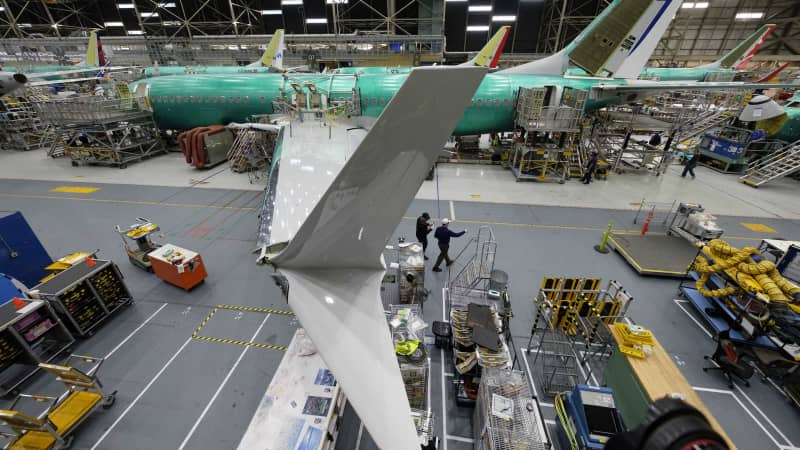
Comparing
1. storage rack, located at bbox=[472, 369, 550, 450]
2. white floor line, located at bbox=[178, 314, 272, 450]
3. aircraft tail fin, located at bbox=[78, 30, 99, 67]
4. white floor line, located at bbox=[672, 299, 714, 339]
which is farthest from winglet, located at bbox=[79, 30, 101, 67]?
white floor line, located at bbox=[672, 299, 714, 339]

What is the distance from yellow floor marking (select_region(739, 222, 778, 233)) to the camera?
12609 millimetres

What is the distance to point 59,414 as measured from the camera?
A: 557 centimetres

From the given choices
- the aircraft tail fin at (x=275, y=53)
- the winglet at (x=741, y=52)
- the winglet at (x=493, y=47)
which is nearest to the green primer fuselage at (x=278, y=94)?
the winglet at (x=493, y=47)

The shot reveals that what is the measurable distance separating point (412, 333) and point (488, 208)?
9.57 metres

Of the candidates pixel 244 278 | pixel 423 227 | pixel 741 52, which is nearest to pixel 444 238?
pixel 423 227

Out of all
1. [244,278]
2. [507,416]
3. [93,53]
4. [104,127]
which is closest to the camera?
[507,416]

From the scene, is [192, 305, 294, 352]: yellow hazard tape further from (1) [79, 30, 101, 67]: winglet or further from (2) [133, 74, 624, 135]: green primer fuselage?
(1) [79, 30, 101, 67]: winglet

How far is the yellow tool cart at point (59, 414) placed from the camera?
4953mm

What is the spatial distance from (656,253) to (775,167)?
15.1 metres

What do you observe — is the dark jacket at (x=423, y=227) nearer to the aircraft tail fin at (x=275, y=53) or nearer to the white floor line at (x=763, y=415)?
the white floor line at (x=763, y=415)

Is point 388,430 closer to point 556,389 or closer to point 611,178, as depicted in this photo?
point 556,389

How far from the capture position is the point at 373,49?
33594 millimetres

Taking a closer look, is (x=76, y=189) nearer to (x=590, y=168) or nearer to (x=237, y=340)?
(x=237, y=340)

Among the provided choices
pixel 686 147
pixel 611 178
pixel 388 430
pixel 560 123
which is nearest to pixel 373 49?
pixel 560 123
